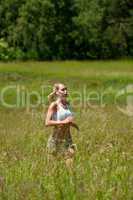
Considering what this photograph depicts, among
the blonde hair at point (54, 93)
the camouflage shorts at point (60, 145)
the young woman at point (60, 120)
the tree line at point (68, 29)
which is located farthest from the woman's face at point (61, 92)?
the tree line at point (68, 29)

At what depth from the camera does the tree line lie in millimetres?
69875

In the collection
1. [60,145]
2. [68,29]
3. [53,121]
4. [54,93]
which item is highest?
[68,29]

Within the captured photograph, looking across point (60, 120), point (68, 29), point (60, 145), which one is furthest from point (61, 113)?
point (68, 29)

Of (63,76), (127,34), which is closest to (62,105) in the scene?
(63,76)

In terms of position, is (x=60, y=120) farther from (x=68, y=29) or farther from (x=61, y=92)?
(x=68, y=29)

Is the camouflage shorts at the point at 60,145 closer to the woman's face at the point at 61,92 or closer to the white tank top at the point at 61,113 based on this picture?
the white tank top at the point at 61,113

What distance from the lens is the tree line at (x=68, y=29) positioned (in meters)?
69.9

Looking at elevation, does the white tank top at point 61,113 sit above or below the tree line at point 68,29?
below

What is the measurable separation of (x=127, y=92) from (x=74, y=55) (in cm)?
4249

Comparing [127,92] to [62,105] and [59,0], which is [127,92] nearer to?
[62,105]

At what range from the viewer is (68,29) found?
73062 mm

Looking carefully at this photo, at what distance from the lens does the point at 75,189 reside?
465 centimetres

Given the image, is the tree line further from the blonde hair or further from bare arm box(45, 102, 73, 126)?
bare arm box(45, 102, 73, 126)

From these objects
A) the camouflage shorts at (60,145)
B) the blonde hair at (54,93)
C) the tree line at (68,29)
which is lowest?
the camouflage shorts at (60,145)
